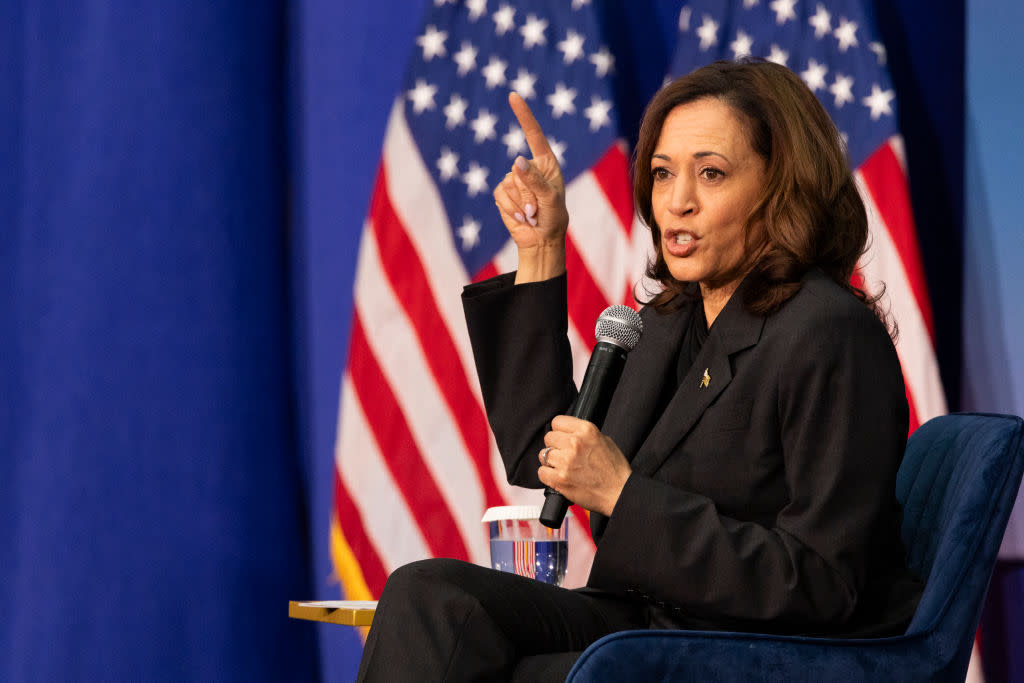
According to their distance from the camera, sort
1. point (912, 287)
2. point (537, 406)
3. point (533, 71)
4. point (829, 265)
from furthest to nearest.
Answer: point (533, 71), point (912, 287), point (537, 406), point (829, 265)

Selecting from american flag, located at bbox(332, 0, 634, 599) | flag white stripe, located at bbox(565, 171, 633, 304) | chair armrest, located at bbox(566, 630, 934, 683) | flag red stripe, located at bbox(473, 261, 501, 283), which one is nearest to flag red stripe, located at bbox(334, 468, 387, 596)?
american flag, located at bbox(332, 0, 634, 599)

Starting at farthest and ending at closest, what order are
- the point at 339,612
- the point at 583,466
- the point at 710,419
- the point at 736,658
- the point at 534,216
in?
1. the point at 339,612
2. the point at 534,216
3. the point at 710,419
4. the point at 583,466
5. the point at 736,658

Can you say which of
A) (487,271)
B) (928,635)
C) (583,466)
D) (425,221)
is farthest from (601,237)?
(928,635)

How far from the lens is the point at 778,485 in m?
1.28

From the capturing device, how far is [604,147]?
103 inches

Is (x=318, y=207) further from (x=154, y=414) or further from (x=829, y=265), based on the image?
(x=829, y=265)

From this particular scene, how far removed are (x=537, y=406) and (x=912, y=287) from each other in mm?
1298

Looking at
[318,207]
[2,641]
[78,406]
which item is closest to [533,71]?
[318,207]

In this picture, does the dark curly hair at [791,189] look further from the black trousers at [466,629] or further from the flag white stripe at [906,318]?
the flag white stripe at [906,318]

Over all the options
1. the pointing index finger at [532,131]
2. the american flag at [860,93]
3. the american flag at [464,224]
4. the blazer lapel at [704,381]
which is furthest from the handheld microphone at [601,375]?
the american flag at [860,93]

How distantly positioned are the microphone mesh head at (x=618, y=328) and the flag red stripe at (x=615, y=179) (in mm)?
1234

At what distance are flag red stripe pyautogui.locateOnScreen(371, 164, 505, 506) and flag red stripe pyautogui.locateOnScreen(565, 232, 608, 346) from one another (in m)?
0.32

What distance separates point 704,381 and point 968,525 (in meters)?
0.36

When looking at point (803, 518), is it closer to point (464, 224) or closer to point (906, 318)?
point (906, 318)
